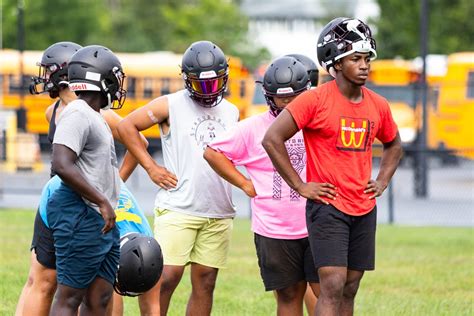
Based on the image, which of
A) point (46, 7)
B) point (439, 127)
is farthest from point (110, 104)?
point (46, 7)

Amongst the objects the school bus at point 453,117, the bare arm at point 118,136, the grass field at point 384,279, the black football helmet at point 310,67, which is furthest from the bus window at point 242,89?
the bare arm at point 118,136

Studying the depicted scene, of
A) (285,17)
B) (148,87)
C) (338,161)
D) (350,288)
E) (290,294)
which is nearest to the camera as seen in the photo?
(338,161)

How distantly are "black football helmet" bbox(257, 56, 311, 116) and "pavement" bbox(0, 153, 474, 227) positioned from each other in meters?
12.6

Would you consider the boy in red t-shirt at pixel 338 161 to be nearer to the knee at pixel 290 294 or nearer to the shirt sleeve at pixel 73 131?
the knee at pixel 290 294

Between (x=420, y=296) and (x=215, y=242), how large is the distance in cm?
305

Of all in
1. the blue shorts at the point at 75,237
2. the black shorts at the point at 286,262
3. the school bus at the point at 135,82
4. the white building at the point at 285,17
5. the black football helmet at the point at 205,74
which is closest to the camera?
the blue shorts at the point at 75,237

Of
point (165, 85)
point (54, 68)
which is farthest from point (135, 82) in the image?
point (54, 68)

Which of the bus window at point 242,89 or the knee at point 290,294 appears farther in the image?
the bus window at point 242,89

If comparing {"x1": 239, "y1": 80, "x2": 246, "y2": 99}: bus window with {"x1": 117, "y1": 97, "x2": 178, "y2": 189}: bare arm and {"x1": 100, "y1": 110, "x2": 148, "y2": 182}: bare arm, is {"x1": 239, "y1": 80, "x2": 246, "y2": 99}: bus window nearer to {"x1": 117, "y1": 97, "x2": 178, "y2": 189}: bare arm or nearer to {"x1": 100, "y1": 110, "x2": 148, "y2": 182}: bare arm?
{"x1": 100, "y1": 110, "x2": 148, "y2": 182}: bare arm

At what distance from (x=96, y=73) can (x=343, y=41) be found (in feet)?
5.01

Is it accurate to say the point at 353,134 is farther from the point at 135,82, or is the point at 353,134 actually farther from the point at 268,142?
the point at 135,82

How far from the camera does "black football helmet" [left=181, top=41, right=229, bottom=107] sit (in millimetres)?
8047

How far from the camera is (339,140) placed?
23.1ft

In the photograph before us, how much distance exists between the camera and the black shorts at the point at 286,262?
7.63 metres
